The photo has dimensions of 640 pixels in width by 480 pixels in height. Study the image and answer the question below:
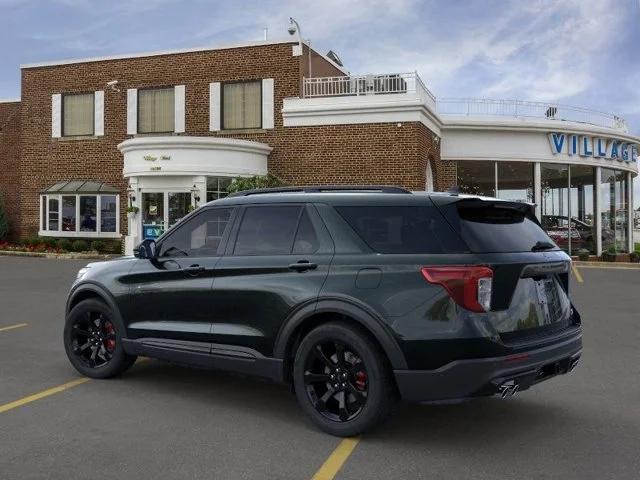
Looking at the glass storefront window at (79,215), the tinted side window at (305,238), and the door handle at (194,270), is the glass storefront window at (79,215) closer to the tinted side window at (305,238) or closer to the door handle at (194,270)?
the door handle at (194,270)

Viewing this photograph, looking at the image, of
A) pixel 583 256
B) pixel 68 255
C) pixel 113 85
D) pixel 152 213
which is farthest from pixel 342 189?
pixel 113 85

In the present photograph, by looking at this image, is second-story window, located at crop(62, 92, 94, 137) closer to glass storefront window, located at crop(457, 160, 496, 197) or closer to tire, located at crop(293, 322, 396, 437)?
glass storefront window, located at crop(457, 160, 496, 197)

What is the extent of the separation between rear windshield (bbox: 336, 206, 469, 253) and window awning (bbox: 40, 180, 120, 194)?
22.6 metres

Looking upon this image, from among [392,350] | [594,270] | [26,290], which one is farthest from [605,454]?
[594,270]

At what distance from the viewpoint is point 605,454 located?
4375 millimetres

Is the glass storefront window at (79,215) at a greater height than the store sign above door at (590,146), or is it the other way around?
the store sign above door at (590,146)

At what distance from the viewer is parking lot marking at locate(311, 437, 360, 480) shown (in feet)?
13.1

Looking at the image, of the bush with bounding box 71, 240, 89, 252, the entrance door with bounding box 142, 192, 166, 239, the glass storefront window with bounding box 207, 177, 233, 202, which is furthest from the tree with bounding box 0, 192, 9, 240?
the glass storefront window with bounding box 207, 177, 233, 202

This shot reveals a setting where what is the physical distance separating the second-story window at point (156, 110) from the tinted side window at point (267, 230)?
831 inches

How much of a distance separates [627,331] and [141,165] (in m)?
17.3

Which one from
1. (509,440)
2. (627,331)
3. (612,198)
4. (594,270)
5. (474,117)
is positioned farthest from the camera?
(612,198)

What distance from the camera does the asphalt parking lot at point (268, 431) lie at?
410 cm

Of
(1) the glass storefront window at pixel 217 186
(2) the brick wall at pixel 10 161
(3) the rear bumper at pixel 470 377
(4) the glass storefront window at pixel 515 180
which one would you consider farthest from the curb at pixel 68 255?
(3) the rear bumper at pixel 470 377

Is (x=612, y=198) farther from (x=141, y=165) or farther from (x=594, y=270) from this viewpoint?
(x=141, y=165)
